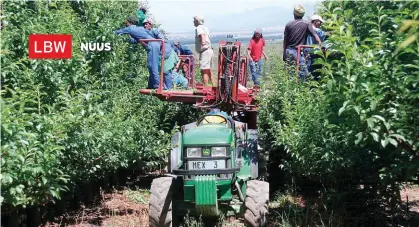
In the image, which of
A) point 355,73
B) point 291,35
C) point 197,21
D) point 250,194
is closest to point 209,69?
point 197,21

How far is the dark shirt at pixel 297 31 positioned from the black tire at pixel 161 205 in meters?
3.84

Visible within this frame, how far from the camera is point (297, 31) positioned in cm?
921

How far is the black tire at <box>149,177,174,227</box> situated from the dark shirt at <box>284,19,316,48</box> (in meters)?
3.84

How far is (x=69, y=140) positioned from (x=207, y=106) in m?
2.95

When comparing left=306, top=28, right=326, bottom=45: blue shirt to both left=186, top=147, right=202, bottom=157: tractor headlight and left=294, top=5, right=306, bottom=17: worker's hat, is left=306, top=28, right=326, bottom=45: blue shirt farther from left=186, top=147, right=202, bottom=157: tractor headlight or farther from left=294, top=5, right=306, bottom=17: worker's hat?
left=186, top=147, right=202, bottom=157: tractor headlight

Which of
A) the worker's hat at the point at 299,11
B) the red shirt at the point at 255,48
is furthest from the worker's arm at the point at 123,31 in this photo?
the red shirt at the point at 255,48

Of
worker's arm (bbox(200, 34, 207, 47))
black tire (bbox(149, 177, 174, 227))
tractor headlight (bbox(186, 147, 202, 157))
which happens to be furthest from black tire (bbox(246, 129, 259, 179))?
worker's arm (bbox(200, 34, 207, 47))

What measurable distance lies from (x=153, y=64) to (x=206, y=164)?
3.92 metres

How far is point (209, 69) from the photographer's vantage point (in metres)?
11.0

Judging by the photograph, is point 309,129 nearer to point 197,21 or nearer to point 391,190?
point 391,190

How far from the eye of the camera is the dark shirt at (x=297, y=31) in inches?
360

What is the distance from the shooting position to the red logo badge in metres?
6.48

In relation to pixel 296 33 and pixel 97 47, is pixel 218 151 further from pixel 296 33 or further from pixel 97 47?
pixel 296 33

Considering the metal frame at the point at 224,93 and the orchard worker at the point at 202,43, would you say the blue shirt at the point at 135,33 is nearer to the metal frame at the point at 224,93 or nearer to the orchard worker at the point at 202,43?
the orchard worker at the point at 202,43
